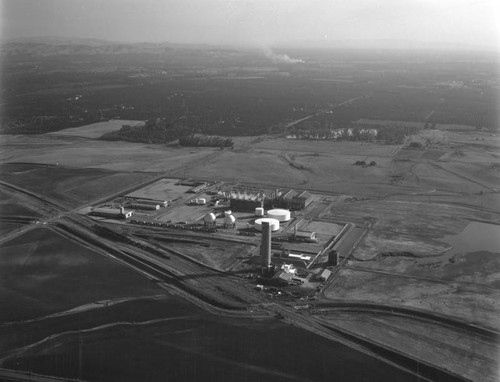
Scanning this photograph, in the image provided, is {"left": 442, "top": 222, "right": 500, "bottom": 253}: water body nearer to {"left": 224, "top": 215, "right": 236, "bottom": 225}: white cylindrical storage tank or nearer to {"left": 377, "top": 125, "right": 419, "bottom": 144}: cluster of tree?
{"left": 224, "top": 215, "right": 236, "bottom": 225}: white cylindrical storage tank

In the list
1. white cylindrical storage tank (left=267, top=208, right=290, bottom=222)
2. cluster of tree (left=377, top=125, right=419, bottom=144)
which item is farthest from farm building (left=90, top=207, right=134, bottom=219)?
cluster of tree (left=377, top=125, right=419, bottom=144)

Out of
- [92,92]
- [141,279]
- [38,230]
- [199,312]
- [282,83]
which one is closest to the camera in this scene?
[199,312]

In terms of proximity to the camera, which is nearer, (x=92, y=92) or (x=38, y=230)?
(x=38, y=230)

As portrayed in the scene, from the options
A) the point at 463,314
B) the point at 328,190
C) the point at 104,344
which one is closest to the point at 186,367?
the point at 104,344

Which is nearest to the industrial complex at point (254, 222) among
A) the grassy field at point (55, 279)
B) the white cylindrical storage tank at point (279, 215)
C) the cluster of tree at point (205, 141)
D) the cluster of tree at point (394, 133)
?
the white cylindrical storage tank at point (279, 215)

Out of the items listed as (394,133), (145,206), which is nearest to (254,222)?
(145,206)

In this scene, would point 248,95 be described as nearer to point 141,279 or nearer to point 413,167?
point 413,167
